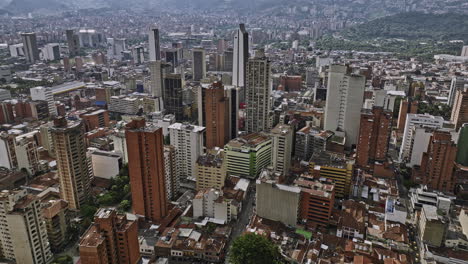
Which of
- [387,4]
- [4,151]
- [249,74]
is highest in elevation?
[387,4]

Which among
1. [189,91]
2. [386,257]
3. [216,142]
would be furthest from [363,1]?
[386,257]

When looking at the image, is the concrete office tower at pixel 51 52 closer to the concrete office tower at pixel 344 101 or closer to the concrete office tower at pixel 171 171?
the concrete office tower at pixel 171 171

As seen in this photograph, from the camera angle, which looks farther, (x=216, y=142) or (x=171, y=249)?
(x=216, y=142)

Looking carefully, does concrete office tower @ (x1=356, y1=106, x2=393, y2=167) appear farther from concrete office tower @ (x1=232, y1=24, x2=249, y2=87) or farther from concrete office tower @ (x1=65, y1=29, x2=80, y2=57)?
concrete office tower @ (x1=65, y1=29, x2=80, y2=57)

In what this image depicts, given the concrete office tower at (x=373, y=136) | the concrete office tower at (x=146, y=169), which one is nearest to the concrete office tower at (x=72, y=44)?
the concrete office tower at (x=146, y=169)

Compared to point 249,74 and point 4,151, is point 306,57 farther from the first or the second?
point 4,151
